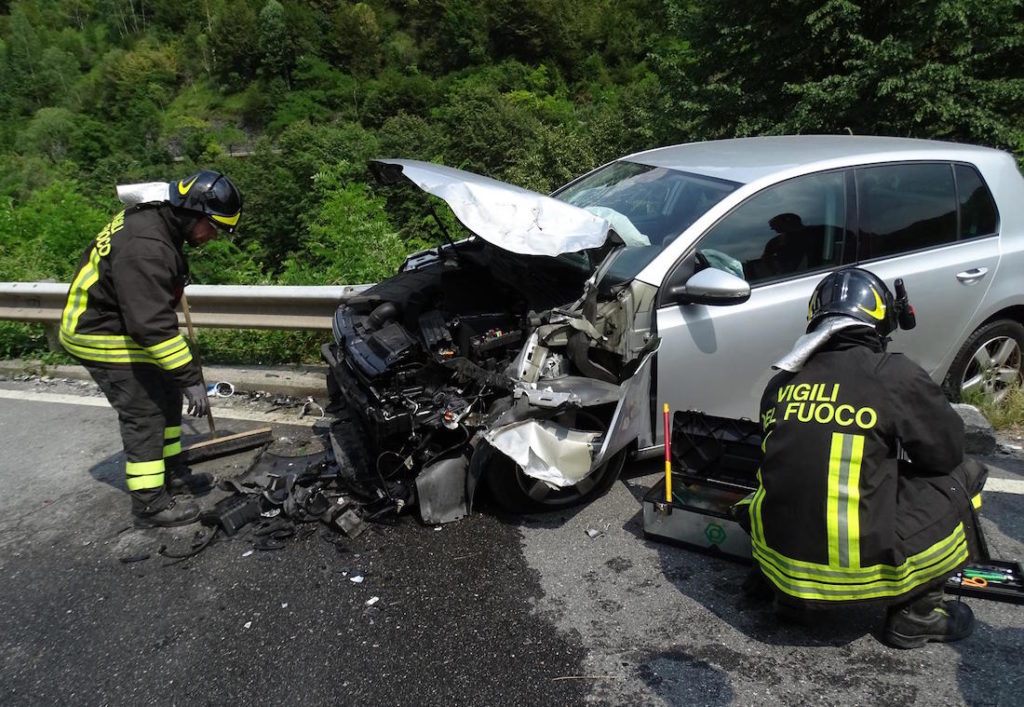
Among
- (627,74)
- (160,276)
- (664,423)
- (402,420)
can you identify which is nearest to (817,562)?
(664,423)

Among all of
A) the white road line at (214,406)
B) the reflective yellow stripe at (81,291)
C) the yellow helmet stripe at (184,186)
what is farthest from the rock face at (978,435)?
the reflective yellow stripe at (81,291)

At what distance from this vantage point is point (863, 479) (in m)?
2.47

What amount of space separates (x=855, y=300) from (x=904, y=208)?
1859 mm

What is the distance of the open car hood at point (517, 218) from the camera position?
11.5 ft

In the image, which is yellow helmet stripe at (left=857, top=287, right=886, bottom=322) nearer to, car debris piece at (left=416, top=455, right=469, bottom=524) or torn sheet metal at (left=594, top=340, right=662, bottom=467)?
torn sheet metal at (left=594, top=340, right=662, bottom=467)

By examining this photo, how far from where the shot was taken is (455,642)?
2.83 m

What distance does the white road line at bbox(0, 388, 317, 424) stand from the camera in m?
5.18

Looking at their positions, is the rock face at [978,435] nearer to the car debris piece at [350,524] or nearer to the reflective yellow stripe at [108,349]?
the car debris piece at [350,524]

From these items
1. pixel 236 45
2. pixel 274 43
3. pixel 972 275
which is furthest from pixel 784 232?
pixel 236 45

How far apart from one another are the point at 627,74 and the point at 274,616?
180ft

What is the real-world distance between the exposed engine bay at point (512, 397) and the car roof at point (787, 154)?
93 centimetres

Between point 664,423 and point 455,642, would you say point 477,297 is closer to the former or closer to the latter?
point 664,423

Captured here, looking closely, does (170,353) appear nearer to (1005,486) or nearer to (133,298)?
(133,298)

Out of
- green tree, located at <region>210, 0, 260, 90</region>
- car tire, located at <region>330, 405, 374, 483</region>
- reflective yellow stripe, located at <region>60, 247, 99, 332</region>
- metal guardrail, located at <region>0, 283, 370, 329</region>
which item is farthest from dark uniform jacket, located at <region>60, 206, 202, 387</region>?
green tree, located at <region>210, 0, 260, 90</region>
